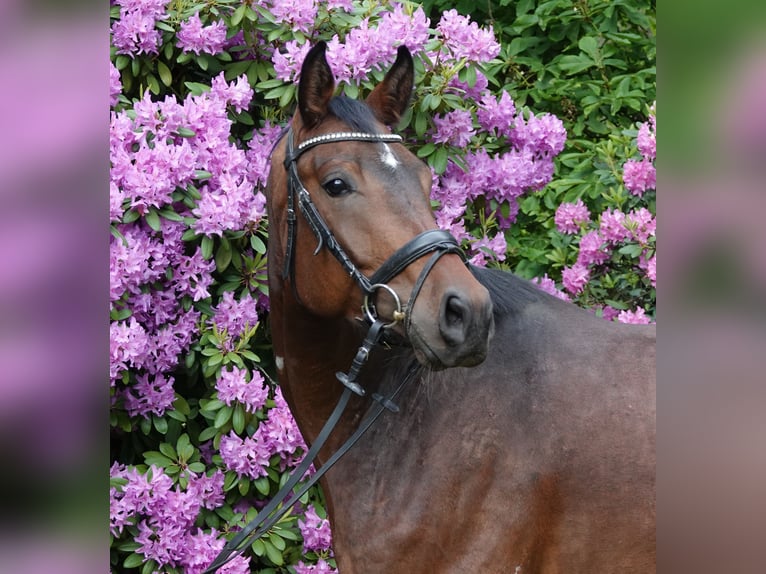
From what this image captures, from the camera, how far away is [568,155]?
411cm

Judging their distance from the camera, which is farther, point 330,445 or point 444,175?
point 444,175

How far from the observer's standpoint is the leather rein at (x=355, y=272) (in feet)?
6.50

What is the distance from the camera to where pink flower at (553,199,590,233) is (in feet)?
12.6

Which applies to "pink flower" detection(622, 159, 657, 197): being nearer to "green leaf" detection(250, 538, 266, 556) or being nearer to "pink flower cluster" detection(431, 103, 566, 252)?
"pink flower cluster" detection(431, 103, 566, 252)

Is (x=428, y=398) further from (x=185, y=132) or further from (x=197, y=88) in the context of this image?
(x=197, y=88)

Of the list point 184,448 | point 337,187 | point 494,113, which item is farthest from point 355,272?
point 494,113

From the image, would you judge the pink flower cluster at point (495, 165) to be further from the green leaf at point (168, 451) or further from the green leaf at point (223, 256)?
the green leaf at point (168, 451)

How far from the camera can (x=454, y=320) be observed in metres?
1.92

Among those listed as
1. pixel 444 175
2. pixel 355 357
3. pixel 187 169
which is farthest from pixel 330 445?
pixel 444 175
